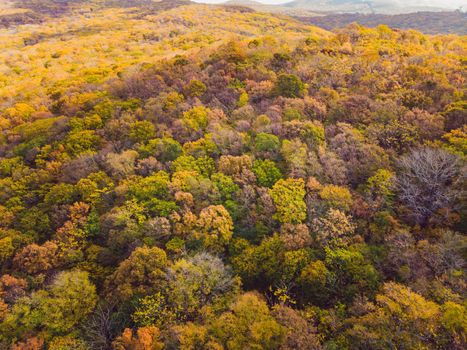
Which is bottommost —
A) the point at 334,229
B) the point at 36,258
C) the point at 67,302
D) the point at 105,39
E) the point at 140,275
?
the point at 67,302

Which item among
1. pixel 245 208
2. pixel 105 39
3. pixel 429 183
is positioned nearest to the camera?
pixel 429 183

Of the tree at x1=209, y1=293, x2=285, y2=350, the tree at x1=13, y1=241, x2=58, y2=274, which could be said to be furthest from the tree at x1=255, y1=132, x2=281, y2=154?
the tree at x1=13, y1=241, x2=58, y2=274

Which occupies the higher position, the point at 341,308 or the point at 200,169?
the point at 200,169

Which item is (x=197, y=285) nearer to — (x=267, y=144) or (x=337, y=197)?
(x=337, y=197)

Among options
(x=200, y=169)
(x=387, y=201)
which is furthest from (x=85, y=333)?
(x=387, y=201)

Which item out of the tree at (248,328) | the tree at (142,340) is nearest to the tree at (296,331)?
the tree at (248,328)

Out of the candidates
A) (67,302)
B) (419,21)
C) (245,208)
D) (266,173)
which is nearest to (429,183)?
(266,173)

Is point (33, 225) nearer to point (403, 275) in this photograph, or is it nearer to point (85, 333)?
point (85, 333)

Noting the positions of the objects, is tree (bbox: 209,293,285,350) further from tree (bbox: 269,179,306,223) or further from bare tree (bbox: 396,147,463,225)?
bare tree (bbox: 396,147,463,225)
